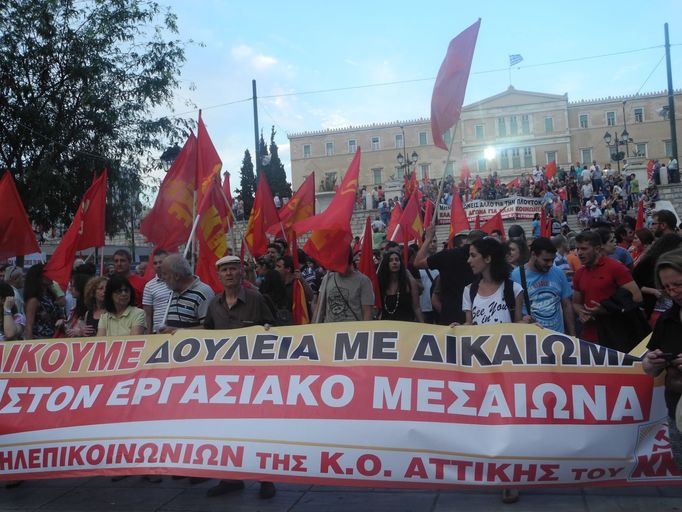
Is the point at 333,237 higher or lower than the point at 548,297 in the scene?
higher

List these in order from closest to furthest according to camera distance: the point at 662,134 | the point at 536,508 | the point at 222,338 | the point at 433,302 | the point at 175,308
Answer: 1. the point at 536,508
2. the point at 222,338
3. the point at 175,308
4. the point at 433,302
5. the point at 662,134

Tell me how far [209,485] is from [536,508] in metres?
2.20

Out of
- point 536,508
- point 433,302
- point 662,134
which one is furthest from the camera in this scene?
point 662,134

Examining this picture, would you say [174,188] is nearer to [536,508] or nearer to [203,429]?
[203,429]

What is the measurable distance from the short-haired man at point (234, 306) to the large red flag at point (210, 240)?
2571mm

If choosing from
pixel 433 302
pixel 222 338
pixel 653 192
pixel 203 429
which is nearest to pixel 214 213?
pixel 433 302

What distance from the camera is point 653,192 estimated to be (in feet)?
90.1

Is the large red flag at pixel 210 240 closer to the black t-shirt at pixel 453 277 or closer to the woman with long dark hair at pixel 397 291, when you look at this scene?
the woman with long dark hair at pixel 397 291

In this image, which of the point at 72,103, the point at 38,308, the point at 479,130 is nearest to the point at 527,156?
the point at 479,130

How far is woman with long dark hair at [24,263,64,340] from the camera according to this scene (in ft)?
21.2

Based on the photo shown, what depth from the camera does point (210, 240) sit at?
8.08 m

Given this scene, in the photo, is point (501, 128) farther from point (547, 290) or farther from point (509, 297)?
point (509, 297)

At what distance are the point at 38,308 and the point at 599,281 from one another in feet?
16.6

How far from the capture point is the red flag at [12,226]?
738cm
